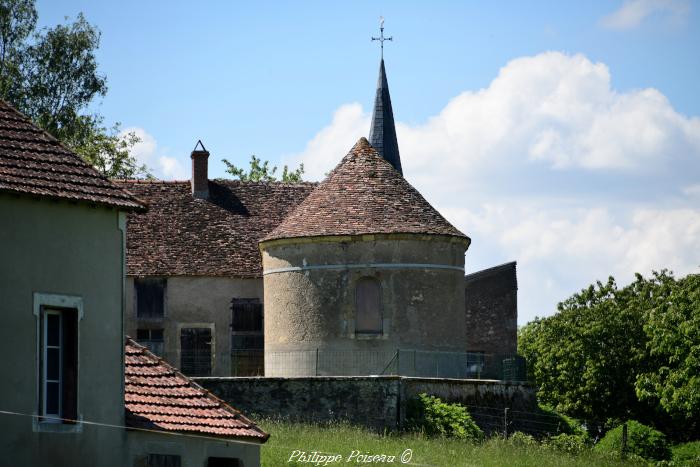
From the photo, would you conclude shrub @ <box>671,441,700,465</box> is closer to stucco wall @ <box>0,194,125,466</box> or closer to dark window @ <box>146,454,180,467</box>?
dark window @ <box>146,454,180,467</box>

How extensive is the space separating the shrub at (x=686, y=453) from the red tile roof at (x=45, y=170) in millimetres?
23728

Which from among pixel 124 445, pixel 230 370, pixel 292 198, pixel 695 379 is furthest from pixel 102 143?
pixel 124 445

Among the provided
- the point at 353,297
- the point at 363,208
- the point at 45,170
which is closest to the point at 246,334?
the point at 353,297

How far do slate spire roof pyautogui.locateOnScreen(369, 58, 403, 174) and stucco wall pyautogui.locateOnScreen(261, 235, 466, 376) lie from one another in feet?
69.2

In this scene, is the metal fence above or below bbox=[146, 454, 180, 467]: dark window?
above

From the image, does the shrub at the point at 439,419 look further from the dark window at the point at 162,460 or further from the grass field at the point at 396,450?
the dark window at the point at 162,460

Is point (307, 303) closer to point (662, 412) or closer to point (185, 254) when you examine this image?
point (185, 254)

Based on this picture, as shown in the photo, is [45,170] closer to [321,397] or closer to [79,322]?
[79,322]

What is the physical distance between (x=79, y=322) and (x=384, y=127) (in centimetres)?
4202

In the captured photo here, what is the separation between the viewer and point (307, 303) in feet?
138

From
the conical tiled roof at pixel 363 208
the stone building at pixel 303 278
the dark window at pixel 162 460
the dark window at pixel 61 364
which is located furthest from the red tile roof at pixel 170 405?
the conical tiled roof at pixel 363 208

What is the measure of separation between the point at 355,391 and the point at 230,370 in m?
8.08

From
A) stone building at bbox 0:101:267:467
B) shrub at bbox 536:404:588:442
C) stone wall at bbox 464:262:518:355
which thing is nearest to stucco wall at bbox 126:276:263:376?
stone wall at bbox 464:262:518:355

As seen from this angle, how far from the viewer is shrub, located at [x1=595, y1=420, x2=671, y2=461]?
42250 millimetres
